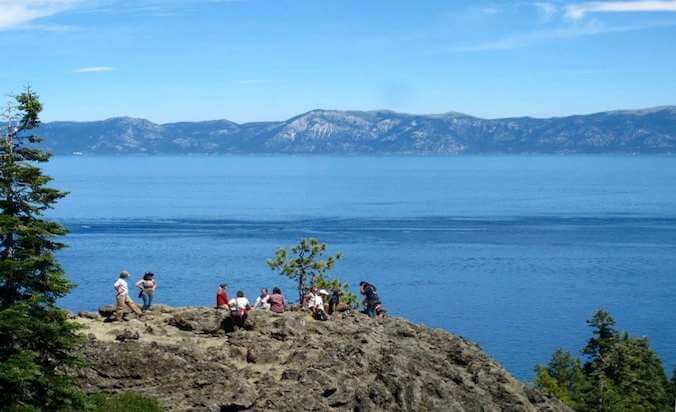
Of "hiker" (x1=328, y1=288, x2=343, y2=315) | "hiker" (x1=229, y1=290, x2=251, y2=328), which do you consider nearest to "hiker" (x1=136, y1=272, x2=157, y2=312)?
"hiker" (x1=229, y1=290, x2=251, y2=328)

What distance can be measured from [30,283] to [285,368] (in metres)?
10.7

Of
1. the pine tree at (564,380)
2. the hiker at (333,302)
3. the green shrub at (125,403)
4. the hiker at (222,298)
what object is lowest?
the pine tree at (564,380)

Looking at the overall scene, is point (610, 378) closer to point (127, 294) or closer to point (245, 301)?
point (245, 301)

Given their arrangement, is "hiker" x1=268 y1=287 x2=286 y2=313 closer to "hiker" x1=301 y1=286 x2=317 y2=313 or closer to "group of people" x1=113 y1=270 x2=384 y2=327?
"group of people" x1=113 y1=270 x2=384 y2=327

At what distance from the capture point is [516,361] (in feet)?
315

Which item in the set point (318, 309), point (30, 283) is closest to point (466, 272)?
point (318, 309)

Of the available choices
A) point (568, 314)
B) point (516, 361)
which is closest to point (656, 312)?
point (568, 314)

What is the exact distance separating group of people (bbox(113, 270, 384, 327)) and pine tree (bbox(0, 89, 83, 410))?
5538mm

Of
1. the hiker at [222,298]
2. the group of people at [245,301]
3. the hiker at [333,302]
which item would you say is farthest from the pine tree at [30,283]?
the hiker at [333,302]

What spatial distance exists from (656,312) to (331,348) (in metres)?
100

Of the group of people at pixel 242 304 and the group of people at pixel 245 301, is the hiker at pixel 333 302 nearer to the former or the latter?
the group of people at pixel 245 301

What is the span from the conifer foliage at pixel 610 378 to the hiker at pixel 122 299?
48192mm

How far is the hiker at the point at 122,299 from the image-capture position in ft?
117

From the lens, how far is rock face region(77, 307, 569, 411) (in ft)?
105
